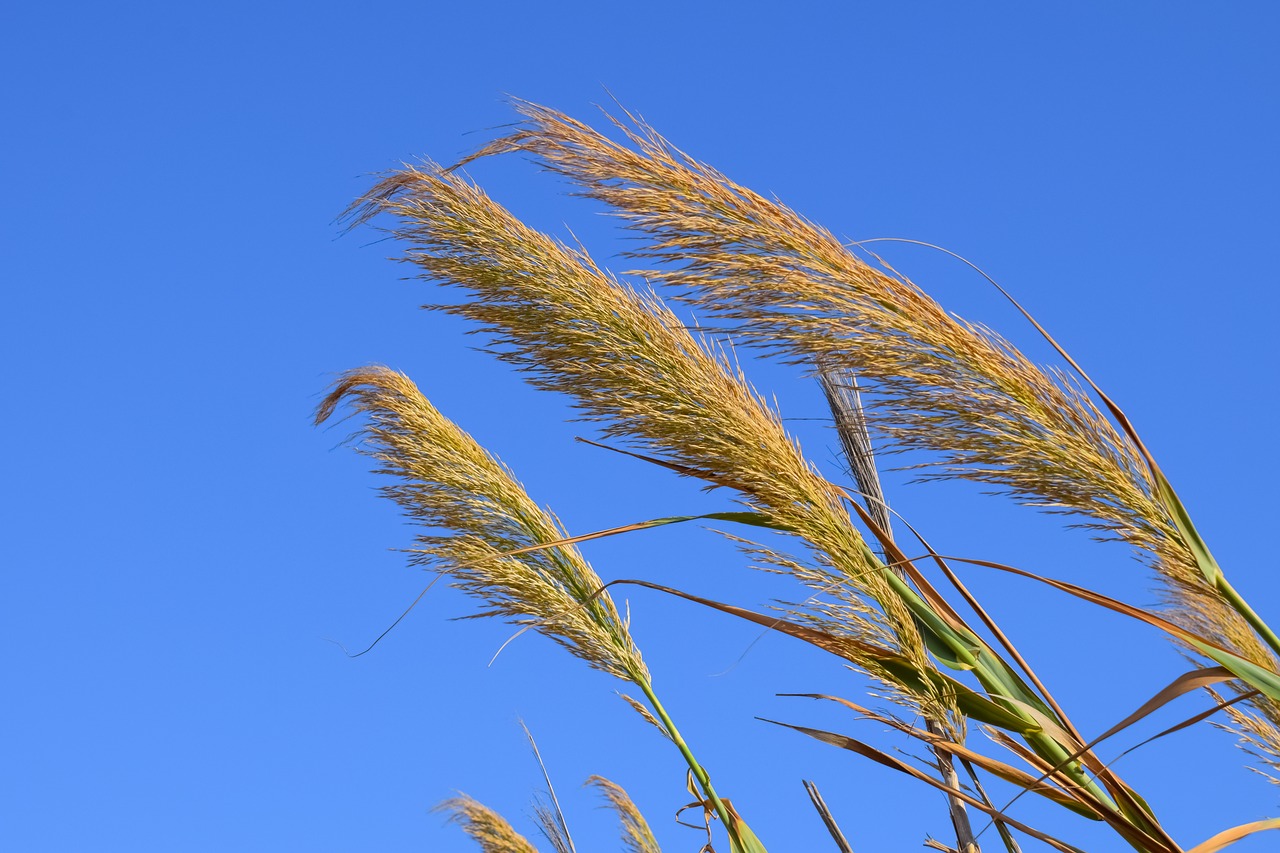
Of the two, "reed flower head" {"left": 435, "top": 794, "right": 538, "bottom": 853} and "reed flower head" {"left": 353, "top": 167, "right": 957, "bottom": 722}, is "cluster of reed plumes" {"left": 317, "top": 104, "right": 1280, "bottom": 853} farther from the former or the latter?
"reed flower head" {"left": 435, "top": 794, "right": 538, "bottom": 853}

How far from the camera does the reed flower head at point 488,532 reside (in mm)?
2189

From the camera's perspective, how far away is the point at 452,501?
231 cm

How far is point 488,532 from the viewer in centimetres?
230

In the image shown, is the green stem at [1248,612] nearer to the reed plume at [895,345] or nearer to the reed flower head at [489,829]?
the reed plume at [895,345]

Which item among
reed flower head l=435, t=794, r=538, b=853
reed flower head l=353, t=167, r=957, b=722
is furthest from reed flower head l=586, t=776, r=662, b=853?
reed flower head l=353, t=167, r=957, b=722

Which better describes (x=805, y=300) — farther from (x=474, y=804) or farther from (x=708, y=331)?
(x=474, y=804)

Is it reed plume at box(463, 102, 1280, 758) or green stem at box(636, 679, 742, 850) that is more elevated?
reed plume at box(463, 102, 1280, 758)

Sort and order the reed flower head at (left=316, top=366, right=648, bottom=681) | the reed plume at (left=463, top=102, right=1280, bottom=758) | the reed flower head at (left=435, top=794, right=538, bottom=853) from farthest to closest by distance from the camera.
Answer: the reed flower head at (left=435, top=794, right=538, bottom=853) < the reed flower head at (left=316, top=366, right=648, bottom=681) < the reed plume at (left=463, top=102, right=1280, bottom=758)

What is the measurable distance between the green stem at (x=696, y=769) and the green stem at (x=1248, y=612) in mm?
877

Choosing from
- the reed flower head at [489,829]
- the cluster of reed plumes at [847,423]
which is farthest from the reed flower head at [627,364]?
the reed flower head at [489,829]

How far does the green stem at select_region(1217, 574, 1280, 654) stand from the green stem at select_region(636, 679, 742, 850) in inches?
34.5

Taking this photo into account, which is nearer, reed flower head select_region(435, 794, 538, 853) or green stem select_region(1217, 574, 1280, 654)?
green stem select_region(1217, 574, 1280, 654)

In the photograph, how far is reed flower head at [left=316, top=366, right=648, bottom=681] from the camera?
2.19 m

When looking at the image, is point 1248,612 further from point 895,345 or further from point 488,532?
point 488,532
